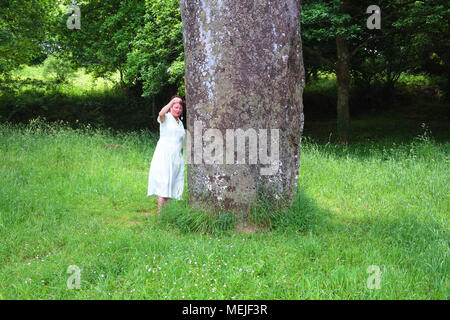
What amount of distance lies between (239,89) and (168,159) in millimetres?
1936

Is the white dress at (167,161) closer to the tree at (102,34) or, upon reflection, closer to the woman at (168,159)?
the woman at (168,159)

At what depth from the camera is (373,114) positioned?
20.7m

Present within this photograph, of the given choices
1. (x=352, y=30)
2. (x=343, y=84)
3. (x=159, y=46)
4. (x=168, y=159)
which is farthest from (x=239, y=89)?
(x=343, y=84)

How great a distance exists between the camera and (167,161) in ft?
21.0

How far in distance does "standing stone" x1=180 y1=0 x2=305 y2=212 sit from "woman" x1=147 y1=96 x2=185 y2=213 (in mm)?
944

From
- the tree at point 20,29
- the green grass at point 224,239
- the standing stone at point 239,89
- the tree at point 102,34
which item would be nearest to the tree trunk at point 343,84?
the green grass at point 224,239

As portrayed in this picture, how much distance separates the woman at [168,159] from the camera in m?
6.37

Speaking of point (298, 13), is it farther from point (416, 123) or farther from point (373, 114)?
point (373, 114)

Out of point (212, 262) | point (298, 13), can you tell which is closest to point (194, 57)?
point (298, 13)

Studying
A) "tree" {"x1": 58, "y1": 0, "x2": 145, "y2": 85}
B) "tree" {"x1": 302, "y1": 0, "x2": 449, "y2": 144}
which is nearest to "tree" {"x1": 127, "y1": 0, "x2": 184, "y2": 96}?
"tree" {"x1": 58, "y1": 0, "x2": 145, "y2": 85}

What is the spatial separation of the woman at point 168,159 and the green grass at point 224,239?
0.54 metres

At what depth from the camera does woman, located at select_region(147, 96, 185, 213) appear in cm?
637

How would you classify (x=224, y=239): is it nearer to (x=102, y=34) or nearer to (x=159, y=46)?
(x=159, y=46)
